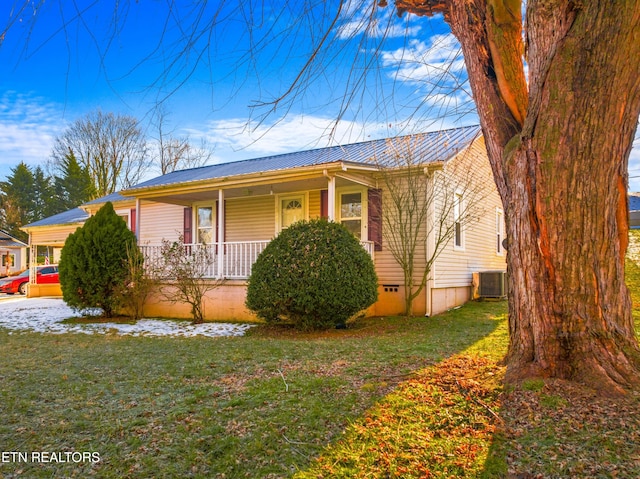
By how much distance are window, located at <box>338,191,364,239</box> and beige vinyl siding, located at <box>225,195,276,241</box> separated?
2.52 metres

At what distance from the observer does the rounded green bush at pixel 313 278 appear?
25.8 ft

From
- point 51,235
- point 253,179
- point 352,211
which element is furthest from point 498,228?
point 51,235

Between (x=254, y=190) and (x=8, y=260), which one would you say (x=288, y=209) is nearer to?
(x=254, y=190)

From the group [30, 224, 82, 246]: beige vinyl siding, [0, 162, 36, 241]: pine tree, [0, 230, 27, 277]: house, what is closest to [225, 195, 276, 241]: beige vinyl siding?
[30, 224, 82, 246]: beige vinyl siding

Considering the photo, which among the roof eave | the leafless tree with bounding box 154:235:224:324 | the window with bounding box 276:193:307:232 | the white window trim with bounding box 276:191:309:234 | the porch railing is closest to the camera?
the roof eave

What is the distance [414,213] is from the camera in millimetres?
9914

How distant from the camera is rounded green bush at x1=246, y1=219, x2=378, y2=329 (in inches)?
309

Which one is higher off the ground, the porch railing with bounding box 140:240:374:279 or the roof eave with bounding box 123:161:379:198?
the roof eave with bounding box 123:161:379:198

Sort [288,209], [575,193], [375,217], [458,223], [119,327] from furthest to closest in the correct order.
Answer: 1. [288,209]
2. [458,223]
3. [375,217]
4. [119,327]
5. [575,193]

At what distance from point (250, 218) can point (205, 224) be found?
1.61m

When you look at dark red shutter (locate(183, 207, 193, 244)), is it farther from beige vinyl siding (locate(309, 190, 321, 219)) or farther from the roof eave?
beige vinyl siding (locate(309, 190, 321, 219))

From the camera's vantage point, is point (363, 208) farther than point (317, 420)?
Yes

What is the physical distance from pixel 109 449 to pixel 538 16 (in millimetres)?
4268

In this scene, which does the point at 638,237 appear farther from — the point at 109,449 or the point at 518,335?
the point at 109,449
